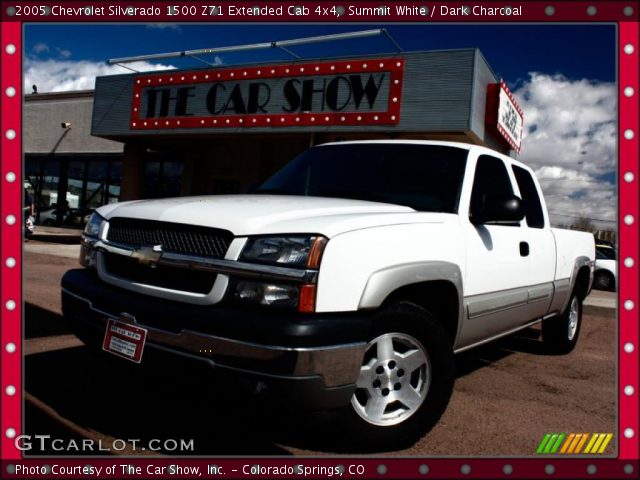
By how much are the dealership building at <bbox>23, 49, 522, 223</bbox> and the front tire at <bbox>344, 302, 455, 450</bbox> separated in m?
8.67

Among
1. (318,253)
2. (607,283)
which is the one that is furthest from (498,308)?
(607,283)

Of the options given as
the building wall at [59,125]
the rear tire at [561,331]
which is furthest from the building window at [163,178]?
the rear tire at [561,331]

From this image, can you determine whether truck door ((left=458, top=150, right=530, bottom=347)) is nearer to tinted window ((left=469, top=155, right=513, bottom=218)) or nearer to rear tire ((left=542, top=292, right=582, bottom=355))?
tinted window ((left=469, top=155, right=513, bottom=218))

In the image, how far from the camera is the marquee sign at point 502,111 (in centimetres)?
1175

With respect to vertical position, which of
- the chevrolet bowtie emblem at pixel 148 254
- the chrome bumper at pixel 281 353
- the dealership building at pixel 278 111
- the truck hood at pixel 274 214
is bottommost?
the chrome bumper at pixel 281 353

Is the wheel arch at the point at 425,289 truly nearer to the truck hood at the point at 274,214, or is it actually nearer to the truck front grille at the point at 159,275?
the truck hood at the point at 274,214

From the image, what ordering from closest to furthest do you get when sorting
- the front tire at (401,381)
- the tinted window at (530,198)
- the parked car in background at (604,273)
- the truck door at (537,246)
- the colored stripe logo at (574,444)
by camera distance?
the front tire at (401,381) < the colored stripe logo at (574,444) < the truck door at (537,246) < the tinted window at (530,198) < the parked car in background at (604,273)

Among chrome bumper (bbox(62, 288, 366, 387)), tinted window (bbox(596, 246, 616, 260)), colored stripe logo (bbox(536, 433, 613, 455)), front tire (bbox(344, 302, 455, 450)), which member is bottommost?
tinted window (bbox(596, 246, 616, 260))

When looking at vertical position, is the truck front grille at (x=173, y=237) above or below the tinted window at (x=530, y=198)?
below

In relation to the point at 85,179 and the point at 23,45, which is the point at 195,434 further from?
the point at 85,179

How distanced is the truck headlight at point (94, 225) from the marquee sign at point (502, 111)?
10362 mm

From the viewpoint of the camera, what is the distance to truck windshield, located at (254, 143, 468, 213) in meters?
3.33

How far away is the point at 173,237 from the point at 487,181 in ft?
7.52

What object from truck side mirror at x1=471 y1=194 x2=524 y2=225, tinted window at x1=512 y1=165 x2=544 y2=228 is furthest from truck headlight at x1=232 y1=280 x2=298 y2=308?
tinted window at x1=512 y1=165 x2=544 y2=228
